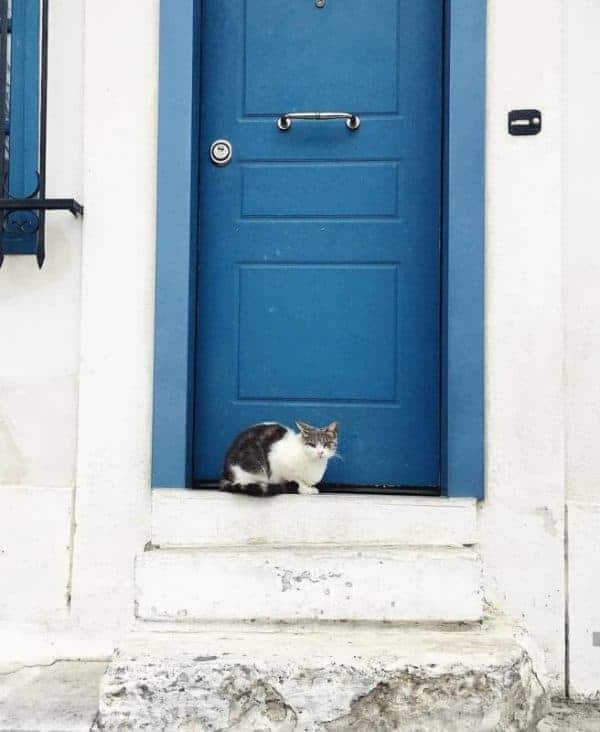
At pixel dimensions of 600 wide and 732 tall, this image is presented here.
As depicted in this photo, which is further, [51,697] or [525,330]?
[525,330]

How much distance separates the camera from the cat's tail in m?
2.72

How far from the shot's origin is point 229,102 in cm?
308

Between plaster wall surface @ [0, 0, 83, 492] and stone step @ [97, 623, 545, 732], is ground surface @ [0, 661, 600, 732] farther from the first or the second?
plaster wall surface @ [0, 0, 83, 492]

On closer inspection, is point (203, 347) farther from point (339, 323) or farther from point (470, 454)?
point (470, 454)

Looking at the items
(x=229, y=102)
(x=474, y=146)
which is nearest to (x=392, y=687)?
(x=474, y=146)

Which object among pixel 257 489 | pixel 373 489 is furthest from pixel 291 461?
pixel 373 489

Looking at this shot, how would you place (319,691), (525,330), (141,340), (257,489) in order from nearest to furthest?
(319,691) < (257,489) < (525,330) < (141,340)

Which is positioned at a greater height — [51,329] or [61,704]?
[51,329]

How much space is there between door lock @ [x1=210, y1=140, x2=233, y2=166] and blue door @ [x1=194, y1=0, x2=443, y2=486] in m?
0.02

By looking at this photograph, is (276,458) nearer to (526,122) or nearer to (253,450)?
(253,450)

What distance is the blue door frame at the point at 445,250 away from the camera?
9.21 feet

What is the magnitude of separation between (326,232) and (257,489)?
1.09m

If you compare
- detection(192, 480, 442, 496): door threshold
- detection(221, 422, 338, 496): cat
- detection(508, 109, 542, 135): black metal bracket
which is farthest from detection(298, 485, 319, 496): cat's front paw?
detection(508, 109, 542, 135): black metal bracket

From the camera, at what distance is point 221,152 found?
3.07 m
